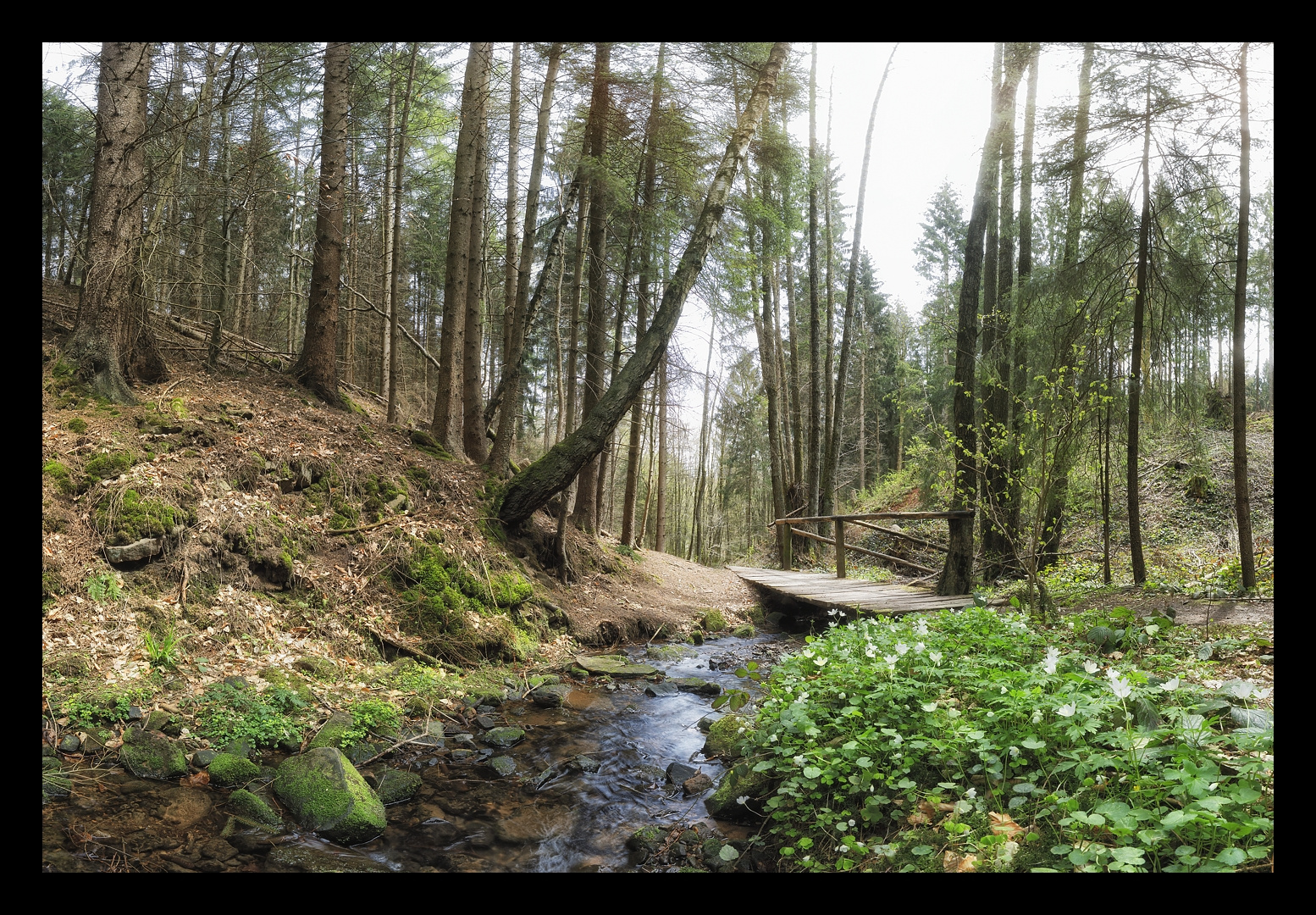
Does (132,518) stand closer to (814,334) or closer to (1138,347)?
(1138,347)

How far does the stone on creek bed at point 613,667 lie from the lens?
6258mm

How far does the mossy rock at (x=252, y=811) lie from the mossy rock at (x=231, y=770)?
0.64 ft

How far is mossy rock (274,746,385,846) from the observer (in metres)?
3.05

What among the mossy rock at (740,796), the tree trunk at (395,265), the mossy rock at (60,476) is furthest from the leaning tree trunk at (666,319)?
the mossy rock at (740,796)

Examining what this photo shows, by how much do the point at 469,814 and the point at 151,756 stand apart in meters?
1.71

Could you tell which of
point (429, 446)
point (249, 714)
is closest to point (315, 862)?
point (249, 714)

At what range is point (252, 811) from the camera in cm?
304

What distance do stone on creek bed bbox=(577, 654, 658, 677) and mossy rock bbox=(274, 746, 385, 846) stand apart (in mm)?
3055

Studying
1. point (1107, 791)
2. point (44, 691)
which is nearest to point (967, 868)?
point (1107, 791)

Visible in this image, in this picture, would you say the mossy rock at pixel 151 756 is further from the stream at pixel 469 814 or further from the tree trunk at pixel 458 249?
the tree trunk at pixel 458 249

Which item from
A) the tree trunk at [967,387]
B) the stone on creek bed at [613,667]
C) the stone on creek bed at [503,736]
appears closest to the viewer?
the stone on creek bed at [503,736]

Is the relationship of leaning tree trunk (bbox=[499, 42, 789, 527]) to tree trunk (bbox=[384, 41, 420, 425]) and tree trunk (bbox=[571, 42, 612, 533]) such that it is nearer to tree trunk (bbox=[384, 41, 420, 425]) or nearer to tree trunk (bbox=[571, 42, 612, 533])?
tree trunk (bbox=[571, 42, 612, 533])

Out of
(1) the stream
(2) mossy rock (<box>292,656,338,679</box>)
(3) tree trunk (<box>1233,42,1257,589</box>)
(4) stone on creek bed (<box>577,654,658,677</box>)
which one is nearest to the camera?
(1) the stream

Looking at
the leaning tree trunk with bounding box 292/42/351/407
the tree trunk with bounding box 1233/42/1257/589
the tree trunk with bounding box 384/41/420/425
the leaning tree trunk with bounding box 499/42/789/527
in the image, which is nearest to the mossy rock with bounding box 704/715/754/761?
the leaning tree trunk with bounding box 499/42/789/527
